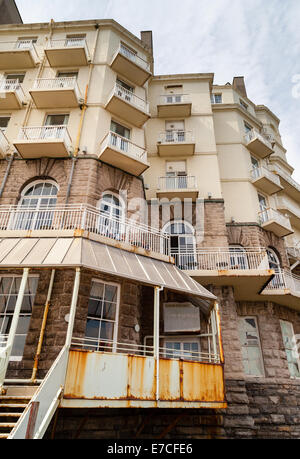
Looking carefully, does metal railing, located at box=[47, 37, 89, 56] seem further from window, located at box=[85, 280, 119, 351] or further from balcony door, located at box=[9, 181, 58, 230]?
window, located at box=[85, 280, 119, 351]

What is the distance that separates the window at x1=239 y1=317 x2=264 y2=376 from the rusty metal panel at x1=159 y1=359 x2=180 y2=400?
606 centimetres

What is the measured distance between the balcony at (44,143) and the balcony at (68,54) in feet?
17.5

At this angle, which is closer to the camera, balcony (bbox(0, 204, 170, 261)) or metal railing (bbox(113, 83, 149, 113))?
balcony (bbox(0, 204, 170, 261))

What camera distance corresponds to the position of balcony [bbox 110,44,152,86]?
14983 millimetres

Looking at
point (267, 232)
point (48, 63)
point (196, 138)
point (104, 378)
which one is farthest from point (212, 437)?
point (48, 63)

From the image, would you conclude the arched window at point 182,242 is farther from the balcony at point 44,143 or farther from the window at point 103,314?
the balcony at point 44,143

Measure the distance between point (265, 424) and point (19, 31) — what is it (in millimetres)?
24726

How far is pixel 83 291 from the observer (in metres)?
8.68

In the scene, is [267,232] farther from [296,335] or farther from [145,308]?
[145,308]

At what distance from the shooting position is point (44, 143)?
1128cm

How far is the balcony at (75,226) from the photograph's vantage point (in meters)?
8.58

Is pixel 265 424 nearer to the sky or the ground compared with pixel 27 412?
nearer to the ground

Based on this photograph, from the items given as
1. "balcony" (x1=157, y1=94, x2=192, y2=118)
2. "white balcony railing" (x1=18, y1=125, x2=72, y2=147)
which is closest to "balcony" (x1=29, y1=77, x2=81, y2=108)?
"white balcony railing" (x1=18, y1=125, x2=72, y2=147)

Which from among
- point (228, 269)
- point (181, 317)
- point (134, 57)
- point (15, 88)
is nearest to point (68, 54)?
point (15, 88)
